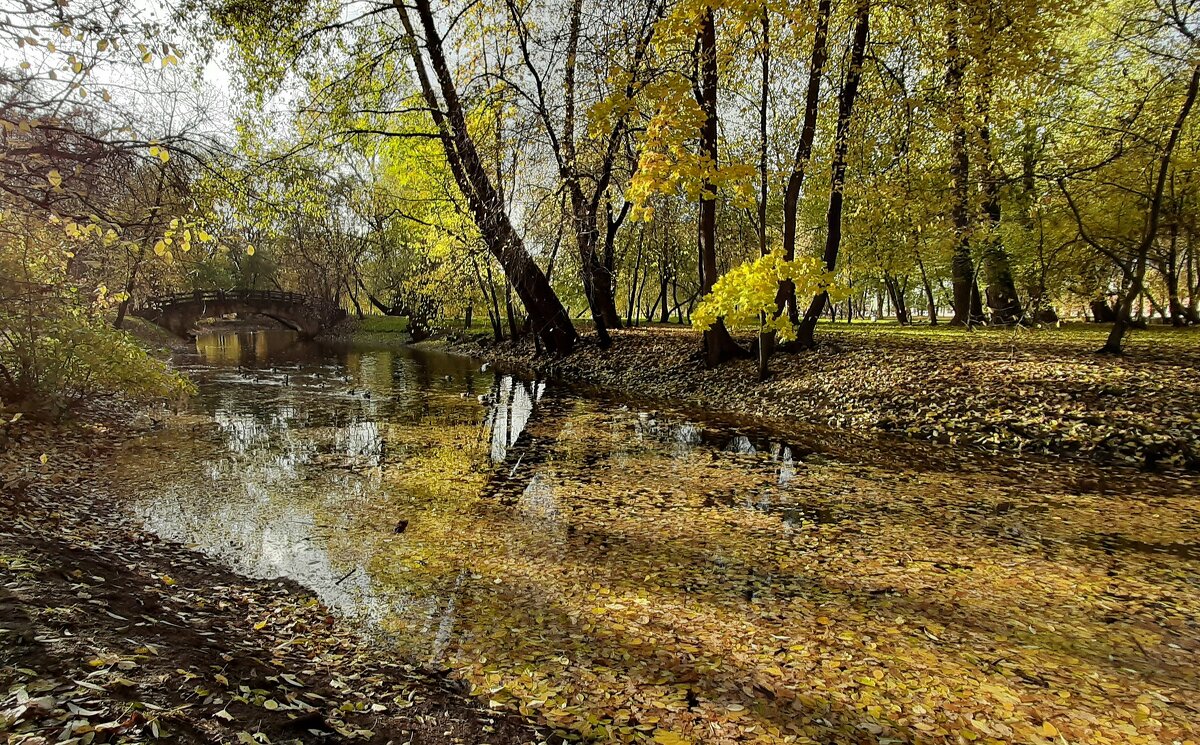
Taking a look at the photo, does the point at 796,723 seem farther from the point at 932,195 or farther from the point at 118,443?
the point at 932,195

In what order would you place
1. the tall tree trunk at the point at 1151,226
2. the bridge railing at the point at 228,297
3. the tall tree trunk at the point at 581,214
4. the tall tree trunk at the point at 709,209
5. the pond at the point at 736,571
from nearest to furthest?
the pond at the point at 736,571
the tall tree trunk at the point at 1151,226
the tall tree trunk at the point at 581,214
the tall tree trunk at the point at 709,209
the bridge railing at the point at 228,297

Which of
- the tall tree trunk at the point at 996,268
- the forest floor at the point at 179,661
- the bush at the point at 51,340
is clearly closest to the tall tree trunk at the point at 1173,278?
the tall tree trunk at the point at 996,268

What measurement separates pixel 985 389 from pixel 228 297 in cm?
4350

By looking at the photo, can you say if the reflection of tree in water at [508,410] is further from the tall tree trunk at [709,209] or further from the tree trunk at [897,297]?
the tree trunk at [897,297]

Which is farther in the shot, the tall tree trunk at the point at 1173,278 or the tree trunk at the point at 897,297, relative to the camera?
the tree trunk at the point at 897,297

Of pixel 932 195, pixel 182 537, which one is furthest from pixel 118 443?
pixel 932 195

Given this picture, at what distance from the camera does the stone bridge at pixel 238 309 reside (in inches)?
1283

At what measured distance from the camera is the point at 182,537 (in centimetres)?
524

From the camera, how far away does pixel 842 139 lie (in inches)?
465

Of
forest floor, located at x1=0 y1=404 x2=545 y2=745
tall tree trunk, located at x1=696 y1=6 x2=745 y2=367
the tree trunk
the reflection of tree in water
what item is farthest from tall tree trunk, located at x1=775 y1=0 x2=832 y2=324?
the tree trunk

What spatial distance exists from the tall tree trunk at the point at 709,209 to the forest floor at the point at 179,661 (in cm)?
830

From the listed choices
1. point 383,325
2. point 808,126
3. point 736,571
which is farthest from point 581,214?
point 383,325

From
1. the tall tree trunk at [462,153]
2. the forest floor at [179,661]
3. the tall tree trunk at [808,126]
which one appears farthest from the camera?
the tall tree trunk at [462,153]

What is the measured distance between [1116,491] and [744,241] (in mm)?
19443
